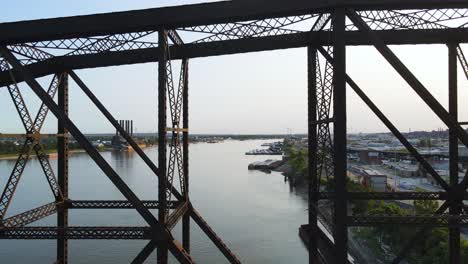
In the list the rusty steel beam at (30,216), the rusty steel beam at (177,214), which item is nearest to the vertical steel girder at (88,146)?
the rusty steel beam at (177,214)

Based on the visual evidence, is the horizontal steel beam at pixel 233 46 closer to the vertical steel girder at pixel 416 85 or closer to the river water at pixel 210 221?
the vertical steel girder at pixel 416 85

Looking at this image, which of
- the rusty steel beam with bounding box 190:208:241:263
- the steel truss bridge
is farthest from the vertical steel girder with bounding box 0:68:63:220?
the rusty steel beam with bounding box 190:208:241:263

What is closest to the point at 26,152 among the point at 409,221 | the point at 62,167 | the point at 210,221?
the point at 62,167

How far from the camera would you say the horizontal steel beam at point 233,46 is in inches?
390

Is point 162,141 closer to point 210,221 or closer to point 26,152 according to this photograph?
point 26,152

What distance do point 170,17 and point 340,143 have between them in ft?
16.1

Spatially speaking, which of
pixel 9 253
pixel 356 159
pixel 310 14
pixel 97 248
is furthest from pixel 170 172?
pixel 356 159

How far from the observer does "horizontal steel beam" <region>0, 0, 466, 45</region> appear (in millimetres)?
8438

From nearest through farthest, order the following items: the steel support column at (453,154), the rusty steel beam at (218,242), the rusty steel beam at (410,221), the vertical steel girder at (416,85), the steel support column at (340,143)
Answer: the vertical steel girder at (416,85) → the steel support column at (340,143) → the rusty steel beam at (410,221) → the steel support column at (453,154) → the rusty steel beam at (218,242)

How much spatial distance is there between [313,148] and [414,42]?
3.89 m

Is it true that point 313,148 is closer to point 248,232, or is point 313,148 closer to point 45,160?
point 45,160

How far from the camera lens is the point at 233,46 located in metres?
10.4

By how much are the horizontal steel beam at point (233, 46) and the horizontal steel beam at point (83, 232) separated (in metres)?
4.18

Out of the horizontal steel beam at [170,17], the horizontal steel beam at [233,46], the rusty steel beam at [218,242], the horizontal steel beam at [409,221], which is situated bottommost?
the rusty steel beam at [218,242]
